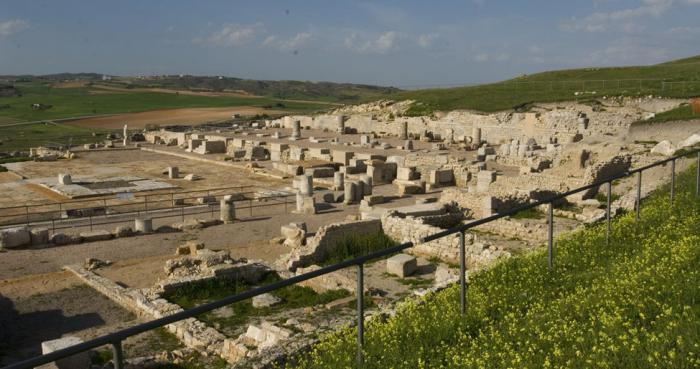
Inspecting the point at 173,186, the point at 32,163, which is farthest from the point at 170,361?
the point at 32,163

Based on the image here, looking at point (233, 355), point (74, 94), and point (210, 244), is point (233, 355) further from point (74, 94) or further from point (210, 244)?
point (74, 94)

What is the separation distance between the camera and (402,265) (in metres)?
14.1

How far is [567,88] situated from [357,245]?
41766mm

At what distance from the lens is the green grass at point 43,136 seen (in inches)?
2158

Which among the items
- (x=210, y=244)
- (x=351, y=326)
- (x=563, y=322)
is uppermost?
(x=563, y=322)

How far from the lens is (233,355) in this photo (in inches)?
384

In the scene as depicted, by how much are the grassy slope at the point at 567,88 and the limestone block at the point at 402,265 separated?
3355 cm

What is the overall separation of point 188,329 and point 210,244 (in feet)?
26.9

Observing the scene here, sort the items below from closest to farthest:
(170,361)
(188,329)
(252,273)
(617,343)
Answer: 1. (617,343)
2. (170,361)
3. (188,329)
4. (252,273)

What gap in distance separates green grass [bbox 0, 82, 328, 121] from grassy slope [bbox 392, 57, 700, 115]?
45540 millimetres

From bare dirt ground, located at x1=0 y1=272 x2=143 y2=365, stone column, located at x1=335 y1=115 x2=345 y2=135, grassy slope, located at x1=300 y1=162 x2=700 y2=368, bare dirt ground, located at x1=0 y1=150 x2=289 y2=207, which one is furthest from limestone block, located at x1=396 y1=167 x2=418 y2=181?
stone column, located at x1=335 y1=115 x2=345 y2=135

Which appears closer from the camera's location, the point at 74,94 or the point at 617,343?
the point at 617,343

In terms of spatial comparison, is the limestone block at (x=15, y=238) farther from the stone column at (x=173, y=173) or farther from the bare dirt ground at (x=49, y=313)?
the stone column at (x=173, y=173)

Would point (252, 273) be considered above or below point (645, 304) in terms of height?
below
